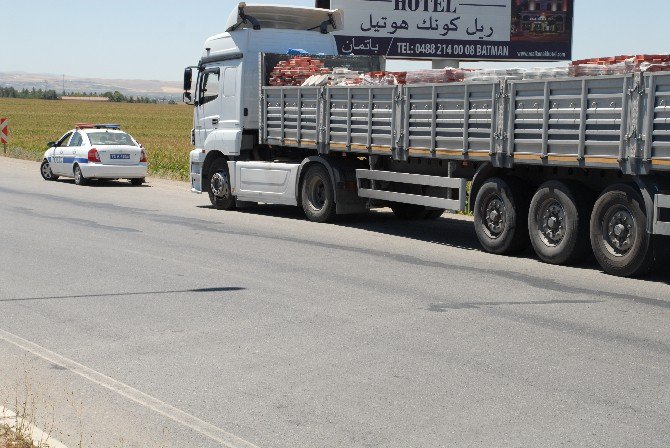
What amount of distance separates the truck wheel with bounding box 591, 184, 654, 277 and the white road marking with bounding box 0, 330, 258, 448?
6372mm

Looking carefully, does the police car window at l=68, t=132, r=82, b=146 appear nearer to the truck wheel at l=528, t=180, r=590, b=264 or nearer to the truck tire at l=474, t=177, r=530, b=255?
the truck tire at l=474, t=177, r=530, b=255

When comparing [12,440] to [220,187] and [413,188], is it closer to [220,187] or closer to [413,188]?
[413,188]

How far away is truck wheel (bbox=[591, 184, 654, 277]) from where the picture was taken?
37.1 ft

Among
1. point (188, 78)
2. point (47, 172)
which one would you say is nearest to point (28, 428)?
point (188, 78)

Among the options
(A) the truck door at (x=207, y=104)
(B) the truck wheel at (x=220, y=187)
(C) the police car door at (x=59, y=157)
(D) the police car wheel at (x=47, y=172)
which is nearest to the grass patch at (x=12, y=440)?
(B) the truck wheel at (x=220, y=187)

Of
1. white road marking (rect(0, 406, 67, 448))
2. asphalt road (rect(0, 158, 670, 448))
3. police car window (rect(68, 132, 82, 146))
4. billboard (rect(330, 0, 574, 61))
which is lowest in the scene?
asphalt road (rect(0, 158, 670, 448))

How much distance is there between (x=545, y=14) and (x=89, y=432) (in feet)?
94.1

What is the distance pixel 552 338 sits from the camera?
831 centimetres

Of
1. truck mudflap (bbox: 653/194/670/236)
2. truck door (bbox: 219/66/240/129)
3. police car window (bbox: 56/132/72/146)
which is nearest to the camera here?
truck mudflap (bbox: 653/194/670/236)

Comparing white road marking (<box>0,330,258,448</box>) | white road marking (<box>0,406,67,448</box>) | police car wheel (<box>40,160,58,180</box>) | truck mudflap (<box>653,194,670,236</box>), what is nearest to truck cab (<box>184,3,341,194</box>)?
police car wheel (<box>40,160,58,180</box>)

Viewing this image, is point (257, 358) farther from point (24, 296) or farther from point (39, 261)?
point (39, 261)

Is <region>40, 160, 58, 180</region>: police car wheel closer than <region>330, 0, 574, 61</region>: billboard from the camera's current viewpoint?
Yes

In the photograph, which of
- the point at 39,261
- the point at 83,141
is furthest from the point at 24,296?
the point at 83,141

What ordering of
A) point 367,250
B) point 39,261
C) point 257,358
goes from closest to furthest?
point 257,358
point 39,261
point 367,250
